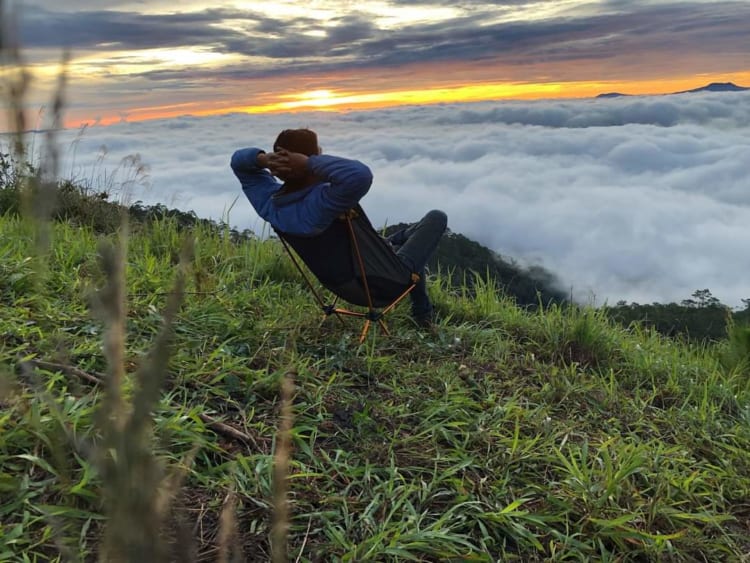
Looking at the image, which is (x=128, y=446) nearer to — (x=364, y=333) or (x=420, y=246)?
(x=364, y=333)

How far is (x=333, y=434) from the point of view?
281cm

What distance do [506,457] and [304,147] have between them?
231 cm

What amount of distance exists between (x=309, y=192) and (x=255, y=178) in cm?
59

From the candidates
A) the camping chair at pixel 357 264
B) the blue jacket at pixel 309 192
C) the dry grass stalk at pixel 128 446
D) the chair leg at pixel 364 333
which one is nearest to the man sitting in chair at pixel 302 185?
the blue jacket at pixel 309 192

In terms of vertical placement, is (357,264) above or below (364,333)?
above

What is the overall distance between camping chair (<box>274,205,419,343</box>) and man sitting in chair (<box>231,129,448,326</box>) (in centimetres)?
13

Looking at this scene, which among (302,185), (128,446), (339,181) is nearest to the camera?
(128,446)

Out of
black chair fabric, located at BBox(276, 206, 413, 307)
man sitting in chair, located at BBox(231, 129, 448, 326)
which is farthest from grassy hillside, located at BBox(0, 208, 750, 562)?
man sitting in chair, located at BBox(231, 129, 448, 326)

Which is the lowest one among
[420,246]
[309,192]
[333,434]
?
[333,434]

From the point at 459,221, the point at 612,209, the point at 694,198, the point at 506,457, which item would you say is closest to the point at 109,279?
the point at 506,457

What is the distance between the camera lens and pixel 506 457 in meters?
2.85

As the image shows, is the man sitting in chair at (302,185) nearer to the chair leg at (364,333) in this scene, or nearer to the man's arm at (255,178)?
the man's arm at (255,178)

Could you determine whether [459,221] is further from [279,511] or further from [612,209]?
[279,511]

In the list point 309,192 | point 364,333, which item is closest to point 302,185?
point 309,192
